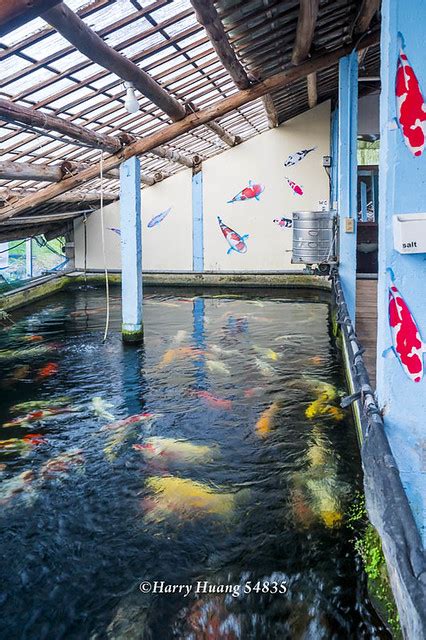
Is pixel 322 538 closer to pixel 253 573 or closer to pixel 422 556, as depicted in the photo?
pixel 253 573

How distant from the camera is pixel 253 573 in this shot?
3.34 meters

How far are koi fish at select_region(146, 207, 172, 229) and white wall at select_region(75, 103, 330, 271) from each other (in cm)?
10

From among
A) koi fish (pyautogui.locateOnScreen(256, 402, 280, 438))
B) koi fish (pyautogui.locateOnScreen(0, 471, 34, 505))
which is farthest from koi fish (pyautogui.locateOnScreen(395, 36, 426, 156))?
koi fish (pyautogui.locateOnScreen(0, 471, 34, 505))

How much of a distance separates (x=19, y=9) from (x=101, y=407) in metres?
4.44

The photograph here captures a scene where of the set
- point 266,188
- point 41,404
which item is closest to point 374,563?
point 41,404

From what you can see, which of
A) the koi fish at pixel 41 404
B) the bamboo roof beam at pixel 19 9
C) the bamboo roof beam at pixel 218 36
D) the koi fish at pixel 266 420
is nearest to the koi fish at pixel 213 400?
the koi fish at pixel 266 420

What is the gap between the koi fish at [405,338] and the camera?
8.57ft

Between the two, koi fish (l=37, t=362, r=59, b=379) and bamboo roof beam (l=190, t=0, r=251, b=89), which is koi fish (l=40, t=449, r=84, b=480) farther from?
bamboo roof beam (l=190, t=0, r=251, b=89)

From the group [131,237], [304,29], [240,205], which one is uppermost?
[304,29]

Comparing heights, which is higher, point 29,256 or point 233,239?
point 233,239

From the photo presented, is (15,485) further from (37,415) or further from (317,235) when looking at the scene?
(317,235)

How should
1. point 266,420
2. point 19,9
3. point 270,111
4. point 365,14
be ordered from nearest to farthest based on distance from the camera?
point 19,9
point 266,420
point 365,14
point 270,111

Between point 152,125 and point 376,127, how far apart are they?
6.63 meters

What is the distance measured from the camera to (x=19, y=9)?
2293mm
